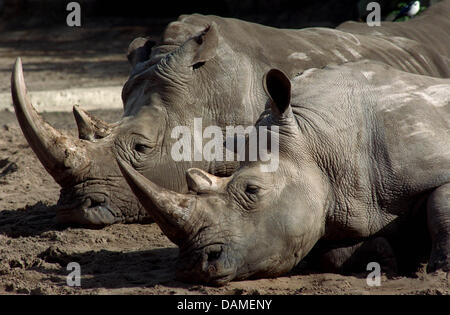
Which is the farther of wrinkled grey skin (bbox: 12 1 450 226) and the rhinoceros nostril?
wrinkled grey skin (bbox: 12 1 450 226)

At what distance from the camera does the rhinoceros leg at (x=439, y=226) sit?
161 inches

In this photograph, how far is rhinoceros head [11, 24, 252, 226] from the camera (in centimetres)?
536

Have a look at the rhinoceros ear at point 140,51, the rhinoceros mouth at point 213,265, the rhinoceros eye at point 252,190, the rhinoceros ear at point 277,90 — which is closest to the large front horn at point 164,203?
the rhinoceros mouth at point 213,265

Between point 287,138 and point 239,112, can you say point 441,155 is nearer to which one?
point 287,138

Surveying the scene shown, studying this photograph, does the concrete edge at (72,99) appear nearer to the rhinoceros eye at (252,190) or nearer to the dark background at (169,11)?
the dark background at (169,11)

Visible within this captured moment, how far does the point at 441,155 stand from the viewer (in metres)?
4.39

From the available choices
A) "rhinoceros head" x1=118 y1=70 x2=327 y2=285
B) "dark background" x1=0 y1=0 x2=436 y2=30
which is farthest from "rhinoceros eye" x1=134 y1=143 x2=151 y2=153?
"dark background" x1=0 y1=0 x2=436 y2=30

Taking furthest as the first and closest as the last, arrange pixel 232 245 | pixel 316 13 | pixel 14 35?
pixel 14 35 → pixel 316 13 → pixel 232 245

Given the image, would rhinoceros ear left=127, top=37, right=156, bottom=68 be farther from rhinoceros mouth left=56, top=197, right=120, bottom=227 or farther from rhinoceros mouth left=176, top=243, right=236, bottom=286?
rhinoceros mouth left=176, top=243, right=236, bottom=286

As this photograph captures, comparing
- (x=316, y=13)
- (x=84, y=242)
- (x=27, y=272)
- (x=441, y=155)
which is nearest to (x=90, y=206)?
(x=84, y=242)

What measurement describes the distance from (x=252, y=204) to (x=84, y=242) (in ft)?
4.76

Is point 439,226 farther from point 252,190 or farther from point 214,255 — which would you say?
point 214,255

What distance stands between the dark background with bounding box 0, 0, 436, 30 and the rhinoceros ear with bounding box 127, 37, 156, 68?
756 cm

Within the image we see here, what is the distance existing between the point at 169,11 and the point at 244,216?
486 inches
